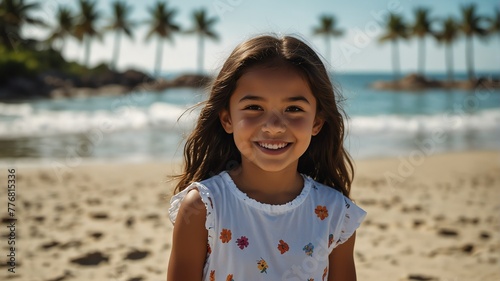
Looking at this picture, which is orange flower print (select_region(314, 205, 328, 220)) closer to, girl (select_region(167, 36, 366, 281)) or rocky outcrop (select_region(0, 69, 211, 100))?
girl (select_region(167, 36, 366, 281))

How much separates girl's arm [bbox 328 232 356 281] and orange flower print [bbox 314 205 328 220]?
0.18 meters

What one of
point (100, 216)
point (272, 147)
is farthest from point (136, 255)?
point (272, 147)

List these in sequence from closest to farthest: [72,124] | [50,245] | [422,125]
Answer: [50,245] → [72,124] → [422,125]

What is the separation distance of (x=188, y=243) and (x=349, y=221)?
757mm

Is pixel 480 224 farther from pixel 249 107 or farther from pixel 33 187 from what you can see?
pixel 33 187

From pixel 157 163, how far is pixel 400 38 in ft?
155

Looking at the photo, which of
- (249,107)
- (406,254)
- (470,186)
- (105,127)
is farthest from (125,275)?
(105,127)

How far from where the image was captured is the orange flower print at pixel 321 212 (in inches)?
82.9

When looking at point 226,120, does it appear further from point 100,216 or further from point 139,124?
point 139,124

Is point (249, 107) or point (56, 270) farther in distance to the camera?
point (56, 270)

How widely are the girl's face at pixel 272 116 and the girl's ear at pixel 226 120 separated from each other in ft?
0.42

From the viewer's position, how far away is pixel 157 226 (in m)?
4.75

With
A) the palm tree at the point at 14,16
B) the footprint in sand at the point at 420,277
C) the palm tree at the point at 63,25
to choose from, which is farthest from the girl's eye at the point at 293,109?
the palm tree at the point at 63,25

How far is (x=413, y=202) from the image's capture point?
5945mm
